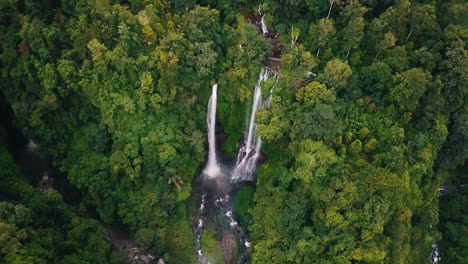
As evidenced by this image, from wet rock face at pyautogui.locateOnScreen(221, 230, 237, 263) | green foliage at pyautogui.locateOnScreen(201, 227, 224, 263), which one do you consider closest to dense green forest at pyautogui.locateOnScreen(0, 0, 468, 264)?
green foliage at pyautogui.locateOnScreen(201, 227, 224, 263)

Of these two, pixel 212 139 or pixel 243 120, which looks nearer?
pixel 243 120

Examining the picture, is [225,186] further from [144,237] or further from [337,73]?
[337,73]

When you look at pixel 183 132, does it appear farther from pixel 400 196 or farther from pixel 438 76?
pixel 438 76

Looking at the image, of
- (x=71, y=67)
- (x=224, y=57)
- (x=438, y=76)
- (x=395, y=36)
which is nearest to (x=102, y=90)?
(x=71, y=67)

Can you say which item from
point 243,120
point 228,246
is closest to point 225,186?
point 228,246

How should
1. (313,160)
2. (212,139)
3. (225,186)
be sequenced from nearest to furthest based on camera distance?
(313,160) → (212,139) → (225,186)

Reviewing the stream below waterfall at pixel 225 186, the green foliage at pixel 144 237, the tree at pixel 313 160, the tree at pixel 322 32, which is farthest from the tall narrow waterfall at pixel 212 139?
the tree at pixel 313 160

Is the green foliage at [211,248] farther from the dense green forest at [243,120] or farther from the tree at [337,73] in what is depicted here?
the tree at [337,73]
